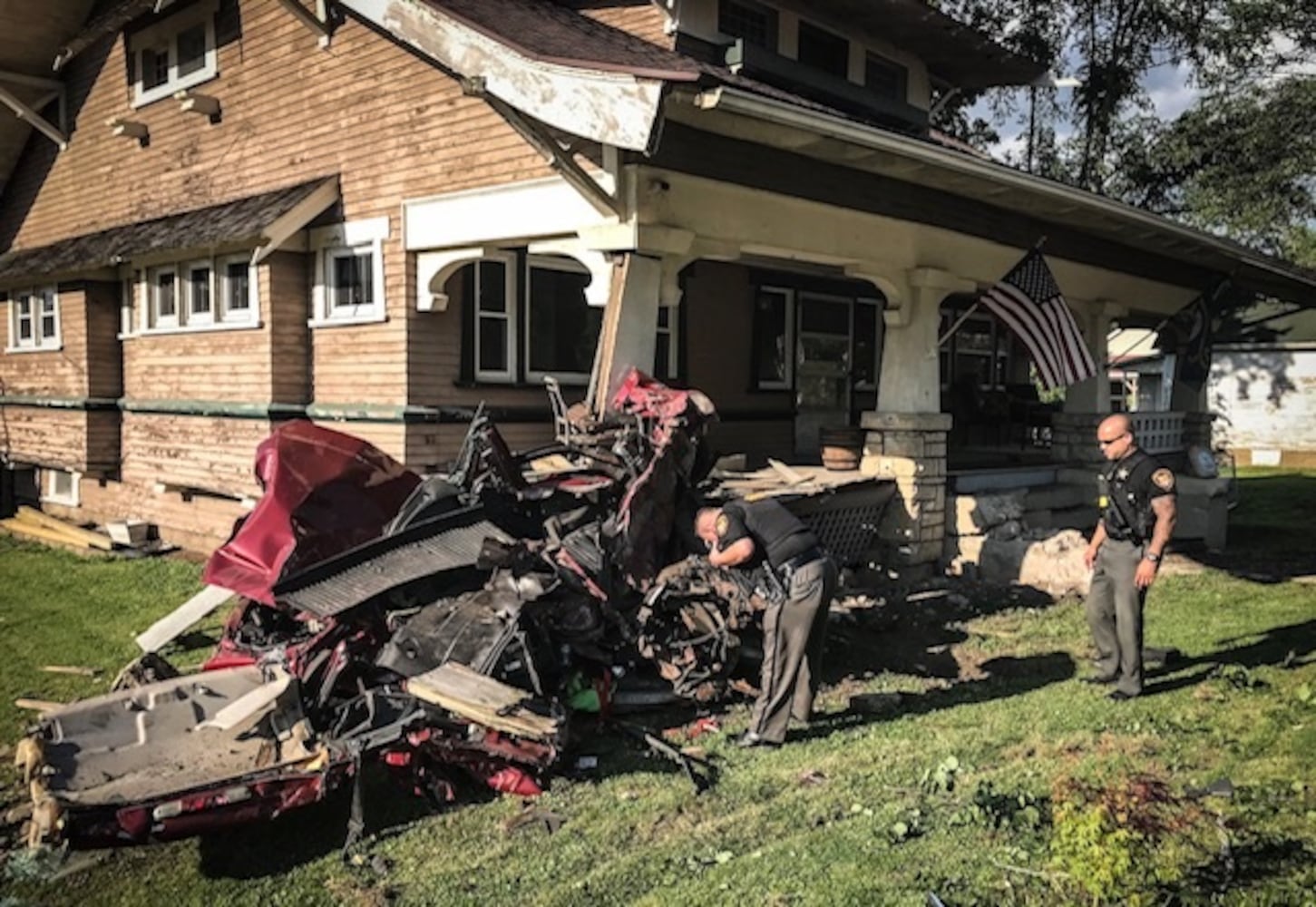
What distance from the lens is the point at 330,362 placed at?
1155cm

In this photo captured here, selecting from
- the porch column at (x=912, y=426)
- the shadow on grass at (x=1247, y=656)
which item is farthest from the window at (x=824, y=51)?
the shadow on grass at (x=1247, y=656)

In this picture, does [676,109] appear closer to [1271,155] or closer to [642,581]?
[642,581]

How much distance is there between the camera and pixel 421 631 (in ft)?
21.4

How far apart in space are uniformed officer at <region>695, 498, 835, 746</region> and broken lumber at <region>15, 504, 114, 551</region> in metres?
10.4

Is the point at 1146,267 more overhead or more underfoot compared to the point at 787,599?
more overhead

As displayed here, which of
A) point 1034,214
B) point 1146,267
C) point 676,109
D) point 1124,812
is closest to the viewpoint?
point 1124,812

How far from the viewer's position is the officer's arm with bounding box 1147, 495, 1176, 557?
715cm

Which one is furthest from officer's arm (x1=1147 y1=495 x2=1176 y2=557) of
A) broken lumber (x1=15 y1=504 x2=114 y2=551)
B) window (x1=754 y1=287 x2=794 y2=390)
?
broken lumber (x1=15 y1=504 x2=114 y2=551)

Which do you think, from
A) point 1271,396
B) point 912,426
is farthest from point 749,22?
point 1271,396

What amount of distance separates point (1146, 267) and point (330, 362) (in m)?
12.4

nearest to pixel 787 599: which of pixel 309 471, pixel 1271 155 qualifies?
pixel 309 471

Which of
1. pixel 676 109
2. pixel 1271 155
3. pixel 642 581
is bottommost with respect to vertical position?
pixel 642 581

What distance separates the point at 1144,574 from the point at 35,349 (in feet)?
51.9

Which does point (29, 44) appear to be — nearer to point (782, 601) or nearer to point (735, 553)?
point (735, 553)
